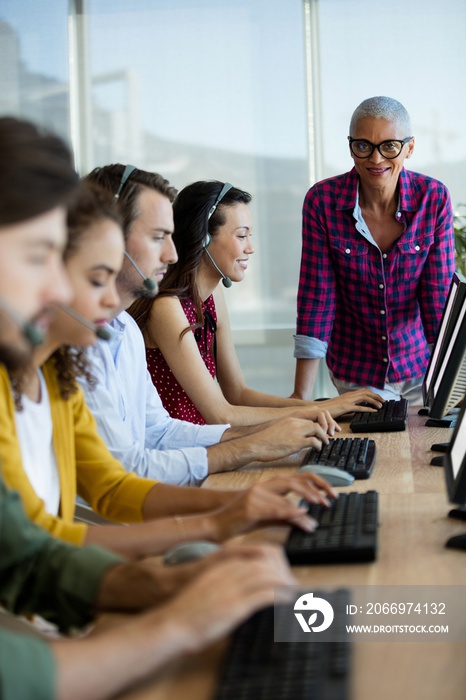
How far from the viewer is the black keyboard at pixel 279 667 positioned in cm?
85

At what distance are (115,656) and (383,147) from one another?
240 centimetres

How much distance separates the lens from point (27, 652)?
32.7 inches

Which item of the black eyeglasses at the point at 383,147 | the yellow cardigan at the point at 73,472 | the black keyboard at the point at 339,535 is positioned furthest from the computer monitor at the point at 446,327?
the yellow cardigan at the point at 73,472

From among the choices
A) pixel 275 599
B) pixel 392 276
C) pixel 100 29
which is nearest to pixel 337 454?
pixel 275 599

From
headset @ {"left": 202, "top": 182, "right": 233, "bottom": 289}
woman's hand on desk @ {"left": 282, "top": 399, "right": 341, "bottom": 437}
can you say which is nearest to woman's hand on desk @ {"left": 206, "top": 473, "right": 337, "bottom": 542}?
woman's hand on desk @ {"left": 282, "top": 399, "right": 341, "bottom": 437}

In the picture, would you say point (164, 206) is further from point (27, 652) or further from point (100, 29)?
point (100, 29)

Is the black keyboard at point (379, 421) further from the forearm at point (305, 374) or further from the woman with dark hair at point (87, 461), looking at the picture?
the woman with dark hair at point (87, 461)

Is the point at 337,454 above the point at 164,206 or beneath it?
beneath

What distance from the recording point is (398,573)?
4.04 feet

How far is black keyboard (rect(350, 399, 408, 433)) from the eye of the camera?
8.09 feet

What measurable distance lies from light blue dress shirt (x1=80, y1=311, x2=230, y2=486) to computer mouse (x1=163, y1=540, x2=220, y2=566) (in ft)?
2.38

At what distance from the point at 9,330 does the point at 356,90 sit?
14.4 ft

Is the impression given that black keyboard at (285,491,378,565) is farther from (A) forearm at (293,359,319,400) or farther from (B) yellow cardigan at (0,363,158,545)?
(A) forearm at (293,359,319,400)
